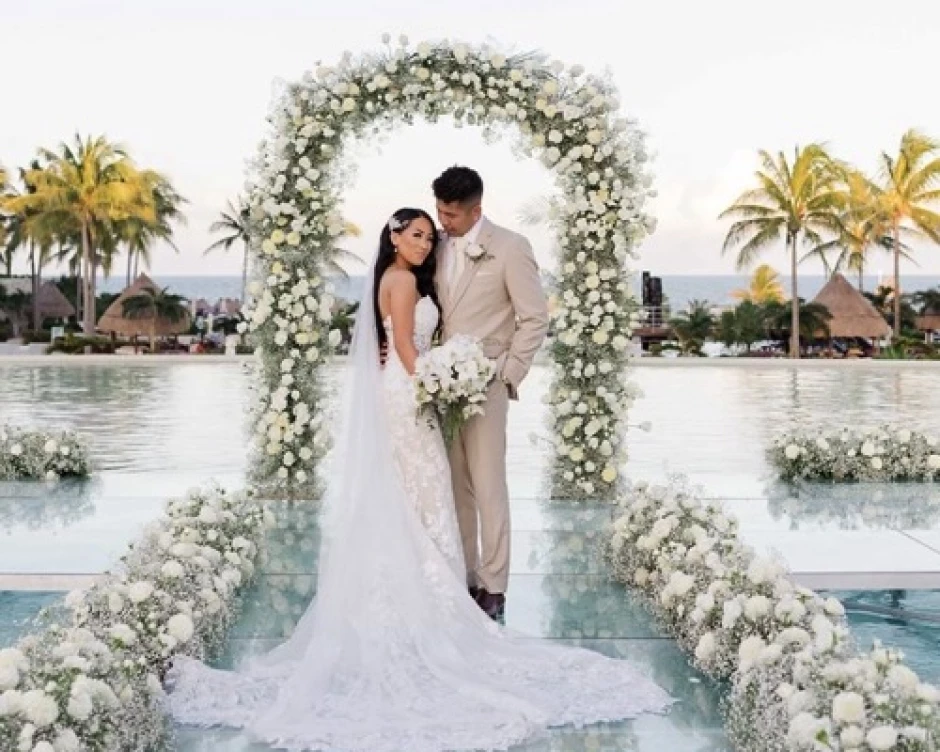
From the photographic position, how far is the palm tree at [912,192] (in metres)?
37.8

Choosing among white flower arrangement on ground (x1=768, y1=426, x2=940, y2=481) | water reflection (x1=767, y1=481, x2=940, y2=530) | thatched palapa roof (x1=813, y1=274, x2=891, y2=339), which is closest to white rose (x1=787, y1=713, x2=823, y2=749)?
water reflection (x1=767, y1=481, x2=940, y2=530)

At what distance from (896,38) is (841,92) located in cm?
844

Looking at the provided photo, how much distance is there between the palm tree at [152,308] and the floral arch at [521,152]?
1091 inches

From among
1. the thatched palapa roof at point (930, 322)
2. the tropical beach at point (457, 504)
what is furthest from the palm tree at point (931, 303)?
the tropical beach at point (457, 504)

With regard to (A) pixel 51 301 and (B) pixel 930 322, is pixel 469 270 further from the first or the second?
(A) pixel 51 301

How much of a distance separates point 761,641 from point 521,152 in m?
5.16

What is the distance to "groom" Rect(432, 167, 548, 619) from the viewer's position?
5727 mm

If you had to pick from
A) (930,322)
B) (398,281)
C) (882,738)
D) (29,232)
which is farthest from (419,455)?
(29,232)

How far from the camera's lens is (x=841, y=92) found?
34.9 m

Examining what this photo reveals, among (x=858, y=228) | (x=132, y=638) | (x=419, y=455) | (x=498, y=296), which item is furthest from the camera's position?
(x=858, y=228)

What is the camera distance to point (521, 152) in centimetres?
880

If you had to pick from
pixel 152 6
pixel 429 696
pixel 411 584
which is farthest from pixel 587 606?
pixel 152 6

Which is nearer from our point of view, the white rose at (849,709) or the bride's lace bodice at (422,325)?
the white rose at (849,709)

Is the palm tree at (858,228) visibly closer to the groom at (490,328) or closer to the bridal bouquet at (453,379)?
the groom at (490,328)
